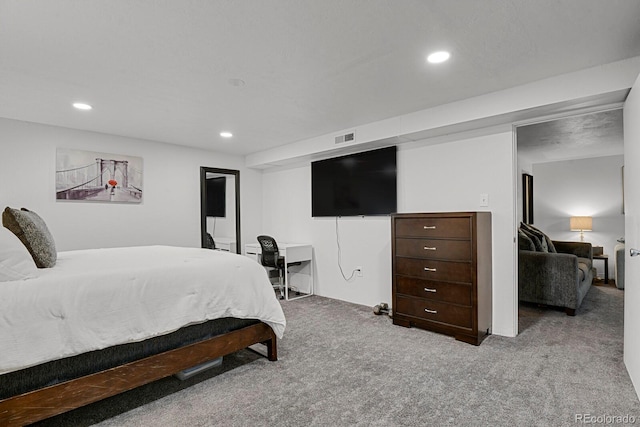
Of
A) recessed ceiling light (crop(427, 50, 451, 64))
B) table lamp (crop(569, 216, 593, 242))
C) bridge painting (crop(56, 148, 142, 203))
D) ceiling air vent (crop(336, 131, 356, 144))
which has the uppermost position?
recessed ceiling light (crop(427, 50, 451, 64))

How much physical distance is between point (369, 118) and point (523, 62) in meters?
1.59

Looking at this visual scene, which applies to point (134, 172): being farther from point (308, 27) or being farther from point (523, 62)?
point (523, 62)

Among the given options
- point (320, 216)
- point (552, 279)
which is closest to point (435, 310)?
point (552, 279)

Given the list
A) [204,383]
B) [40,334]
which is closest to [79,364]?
[40,334]

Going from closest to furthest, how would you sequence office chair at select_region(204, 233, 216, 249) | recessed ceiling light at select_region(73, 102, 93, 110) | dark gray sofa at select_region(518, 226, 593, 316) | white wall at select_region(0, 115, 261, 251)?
recessed ceiling light at select_region(73, 102, 93, 110) < white wall at select_region(0, 115, 261, 251) < dark gray sofa at select_region(518, 226, 593, 316) < office chair at select_region(204, 233, 216, 249)

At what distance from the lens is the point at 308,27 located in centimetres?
188

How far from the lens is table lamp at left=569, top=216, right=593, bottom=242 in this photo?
5753 millimetres

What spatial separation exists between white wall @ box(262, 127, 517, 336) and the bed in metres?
1.92

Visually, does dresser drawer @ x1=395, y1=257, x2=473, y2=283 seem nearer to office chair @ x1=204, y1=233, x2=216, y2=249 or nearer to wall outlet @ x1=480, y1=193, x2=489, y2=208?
wall outlet @ x1=480, y1=193, x2=489, y2=208

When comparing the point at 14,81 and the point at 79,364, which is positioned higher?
the point at 14,81

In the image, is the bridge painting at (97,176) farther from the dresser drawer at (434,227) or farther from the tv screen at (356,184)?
the dresser drawer at (434,227)

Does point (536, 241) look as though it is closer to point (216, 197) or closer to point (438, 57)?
point (438, 57)

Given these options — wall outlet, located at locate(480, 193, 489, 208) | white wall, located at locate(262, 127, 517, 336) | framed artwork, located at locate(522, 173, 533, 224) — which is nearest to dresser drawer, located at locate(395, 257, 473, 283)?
white wall, located at locate(262, 127, 517, 336)

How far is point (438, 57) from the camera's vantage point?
7.39 ft
